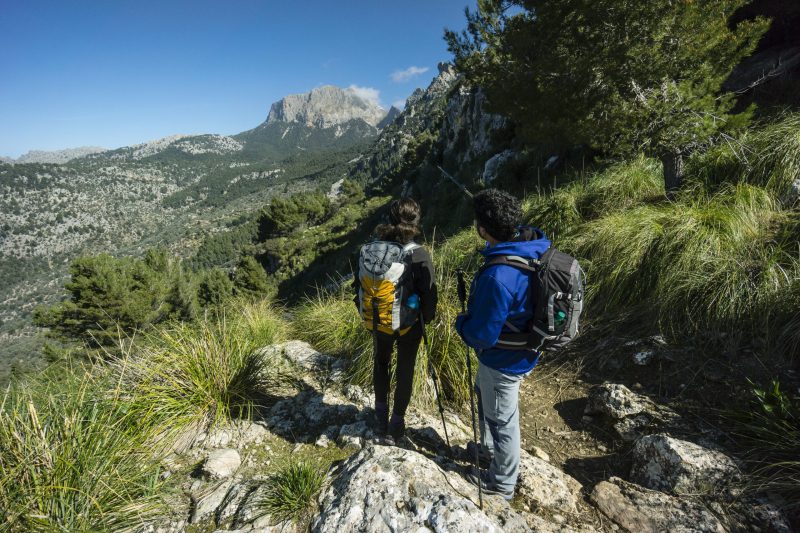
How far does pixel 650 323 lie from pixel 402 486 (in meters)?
3.16

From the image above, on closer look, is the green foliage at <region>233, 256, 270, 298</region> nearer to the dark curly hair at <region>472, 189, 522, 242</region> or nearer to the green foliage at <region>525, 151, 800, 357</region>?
the green foliage at <region>525, 151, 800, 357</region>

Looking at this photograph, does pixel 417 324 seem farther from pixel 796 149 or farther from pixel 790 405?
pixel 796 149

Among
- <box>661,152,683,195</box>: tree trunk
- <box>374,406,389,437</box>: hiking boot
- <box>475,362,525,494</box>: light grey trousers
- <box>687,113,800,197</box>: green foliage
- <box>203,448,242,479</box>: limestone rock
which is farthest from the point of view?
<box>661,152,683,195</box>: tree trunk

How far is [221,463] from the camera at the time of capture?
8.84 ft

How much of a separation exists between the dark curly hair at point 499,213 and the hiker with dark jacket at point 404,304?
2.02 feet

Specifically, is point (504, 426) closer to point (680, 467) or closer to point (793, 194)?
point (680, 467)

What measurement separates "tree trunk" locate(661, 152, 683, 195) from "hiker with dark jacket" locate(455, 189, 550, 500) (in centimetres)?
458

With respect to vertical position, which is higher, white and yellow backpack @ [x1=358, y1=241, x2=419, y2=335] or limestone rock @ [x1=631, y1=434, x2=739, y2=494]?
white and yellow backpack @ [x1=358, y1=241, x2=419, y2=335]

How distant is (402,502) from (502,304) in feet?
3.99

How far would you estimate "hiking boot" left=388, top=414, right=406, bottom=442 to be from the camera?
2875 millimetres

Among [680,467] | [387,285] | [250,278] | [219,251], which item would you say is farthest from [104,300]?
[219,251]

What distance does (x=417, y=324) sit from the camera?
2.76 meters

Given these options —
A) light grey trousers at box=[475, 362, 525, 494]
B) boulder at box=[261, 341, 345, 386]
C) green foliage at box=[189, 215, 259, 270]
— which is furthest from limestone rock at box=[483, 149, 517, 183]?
green foliage at box=[189, 215, 259, 270]

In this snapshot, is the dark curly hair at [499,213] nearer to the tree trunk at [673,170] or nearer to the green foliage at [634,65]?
the green foliage at [634,65]
